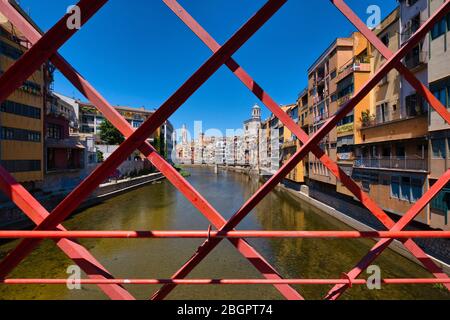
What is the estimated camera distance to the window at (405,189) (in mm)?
13492

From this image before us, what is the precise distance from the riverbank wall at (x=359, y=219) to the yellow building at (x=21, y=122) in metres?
28.1

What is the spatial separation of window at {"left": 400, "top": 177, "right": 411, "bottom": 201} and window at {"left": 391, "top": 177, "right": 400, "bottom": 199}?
0.91 feet

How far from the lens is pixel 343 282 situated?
7.66ft

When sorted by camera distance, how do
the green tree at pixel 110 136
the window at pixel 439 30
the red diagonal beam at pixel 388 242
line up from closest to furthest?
the red diagonal beam at pixel 388 242 < the window at pixel 439 30 < the green tree at pixel 110 136

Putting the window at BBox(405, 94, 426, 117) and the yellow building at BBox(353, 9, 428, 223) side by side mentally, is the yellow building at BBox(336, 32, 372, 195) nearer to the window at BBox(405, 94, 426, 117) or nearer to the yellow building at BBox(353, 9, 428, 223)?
the yellow building at BBox(353, 9, 428, 223)

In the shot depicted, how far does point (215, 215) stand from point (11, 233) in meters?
1.92

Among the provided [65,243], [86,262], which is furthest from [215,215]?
[65,243]

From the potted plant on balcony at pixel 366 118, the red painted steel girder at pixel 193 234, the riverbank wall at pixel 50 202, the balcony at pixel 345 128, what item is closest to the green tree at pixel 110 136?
the riverbank wall at pixel 50 202

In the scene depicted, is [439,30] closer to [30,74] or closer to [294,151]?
[30,74]

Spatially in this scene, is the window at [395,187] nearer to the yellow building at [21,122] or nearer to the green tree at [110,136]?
the yellow building at [21,122]

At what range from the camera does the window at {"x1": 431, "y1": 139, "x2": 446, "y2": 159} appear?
11055 mm

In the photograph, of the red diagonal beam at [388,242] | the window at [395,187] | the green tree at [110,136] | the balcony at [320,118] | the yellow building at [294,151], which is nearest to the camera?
the red diagonal beam at [388,242]

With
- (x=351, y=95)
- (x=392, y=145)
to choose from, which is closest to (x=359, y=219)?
(x=392, y=145)

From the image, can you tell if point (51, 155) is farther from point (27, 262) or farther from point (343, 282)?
point (343, 282)
